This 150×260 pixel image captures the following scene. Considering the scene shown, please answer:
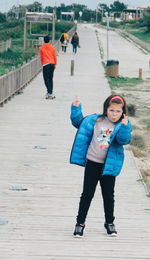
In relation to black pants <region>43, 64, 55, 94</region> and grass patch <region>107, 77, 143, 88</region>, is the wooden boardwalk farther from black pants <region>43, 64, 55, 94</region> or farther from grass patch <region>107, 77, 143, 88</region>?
grass patch <region>107, 77, 143, 88</region>

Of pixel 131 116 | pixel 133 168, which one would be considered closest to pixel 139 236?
pixel 133 168

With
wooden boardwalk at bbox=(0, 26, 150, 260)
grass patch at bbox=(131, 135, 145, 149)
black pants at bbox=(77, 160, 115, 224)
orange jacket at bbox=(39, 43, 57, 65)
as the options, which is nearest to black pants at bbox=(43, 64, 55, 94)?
orange jacket at bbox=(39, 43, 57, 65)

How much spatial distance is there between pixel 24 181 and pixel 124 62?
38196 mm

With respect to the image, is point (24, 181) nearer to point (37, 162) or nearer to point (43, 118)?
point (37, 162)

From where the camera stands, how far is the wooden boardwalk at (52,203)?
729cm

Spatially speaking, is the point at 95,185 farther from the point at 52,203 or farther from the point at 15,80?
the point at 15,80

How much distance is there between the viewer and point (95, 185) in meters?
7.54

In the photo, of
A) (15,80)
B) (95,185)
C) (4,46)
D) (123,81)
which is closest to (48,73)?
(15,80)

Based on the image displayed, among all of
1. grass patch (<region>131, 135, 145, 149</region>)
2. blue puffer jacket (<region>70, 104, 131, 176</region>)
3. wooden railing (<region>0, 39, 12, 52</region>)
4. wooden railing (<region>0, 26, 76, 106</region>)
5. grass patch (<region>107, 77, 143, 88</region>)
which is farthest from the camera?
wooden railing (<region>0, 39, 12, 52</region>)

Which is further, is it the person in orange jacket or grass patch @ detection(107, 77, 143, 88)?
grass patch @ detection(107, 77, 143, 88)

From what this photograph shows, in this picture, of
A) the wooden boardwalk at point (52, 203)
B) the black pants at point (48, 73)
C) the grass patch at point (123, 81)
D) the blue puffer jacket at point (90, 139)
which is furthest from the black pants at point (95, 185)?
the grass patch at point (123, 81)

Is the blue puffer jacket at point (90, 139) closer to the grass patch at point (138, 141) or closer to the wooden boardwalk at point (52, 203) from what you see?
the wooden boardwalk at point (52, 203)

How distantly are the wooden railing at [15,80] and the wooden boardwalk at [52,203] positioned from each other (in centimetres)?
215

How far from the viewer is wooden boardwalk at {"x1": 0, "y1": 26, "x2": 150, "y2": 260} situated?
729cm
